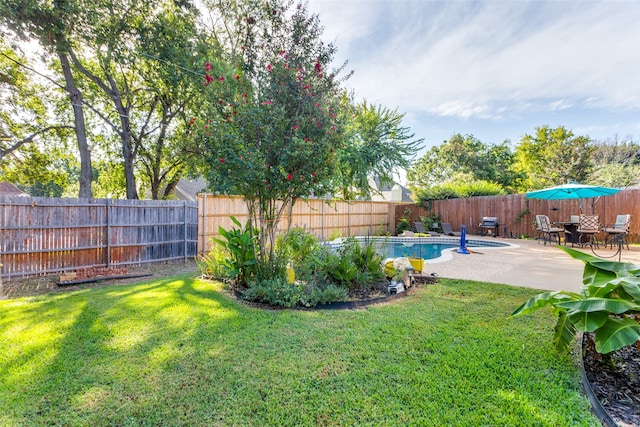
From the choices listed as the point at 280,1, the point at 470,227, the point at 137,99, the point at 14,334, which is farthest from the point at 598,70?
the point at 137,99

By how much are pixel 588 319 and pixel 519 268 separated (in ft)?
16.1

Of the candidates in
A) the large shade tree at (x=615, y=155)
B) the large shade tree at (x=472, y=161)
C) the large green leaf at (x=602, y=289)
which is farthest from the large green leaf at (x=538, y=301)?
the large shade tree at (x=615, y=155)

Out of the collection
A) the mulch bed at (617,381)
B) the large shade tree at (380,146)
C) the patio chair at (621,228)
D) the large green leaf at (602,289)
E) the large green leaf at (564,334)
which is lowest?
the mulch bed at (617,381)

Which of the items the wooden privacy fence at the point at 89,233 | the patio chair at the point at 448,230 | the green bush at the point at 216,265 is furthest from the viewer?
the patio chair at the point at 448,230

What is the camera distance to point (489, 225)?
13.6m

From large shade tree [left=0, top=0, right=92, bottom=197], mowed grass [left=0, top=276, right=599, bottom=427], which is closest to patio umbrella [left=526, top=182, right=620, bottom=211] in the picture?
mowed grass [left=0, top=276, right=599, bottom=427]

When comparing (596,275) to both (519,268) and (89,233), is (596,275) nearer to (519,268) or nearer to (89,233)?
(519,268)

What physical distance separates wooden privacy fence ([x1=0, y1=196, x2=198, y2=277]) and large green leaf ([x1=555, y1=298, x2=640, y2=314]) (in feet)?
29.4

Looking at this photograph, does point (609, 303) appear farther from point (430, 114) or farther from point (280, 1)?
point (430, 114)

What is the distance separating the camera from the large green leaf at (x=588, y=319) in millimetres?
2037

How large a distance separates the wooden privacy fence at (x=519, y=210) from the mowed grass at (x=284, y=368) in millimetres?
10844

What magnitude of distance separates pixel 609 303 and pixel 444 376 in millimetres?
1284

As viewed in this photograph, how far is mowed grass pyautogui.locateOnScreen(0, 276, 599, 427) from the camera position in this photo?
1.82m

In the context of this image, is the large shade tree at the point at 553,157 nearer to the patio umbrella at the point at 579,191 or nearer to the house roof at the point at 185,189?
the patio umbrella at the point at 579,191
